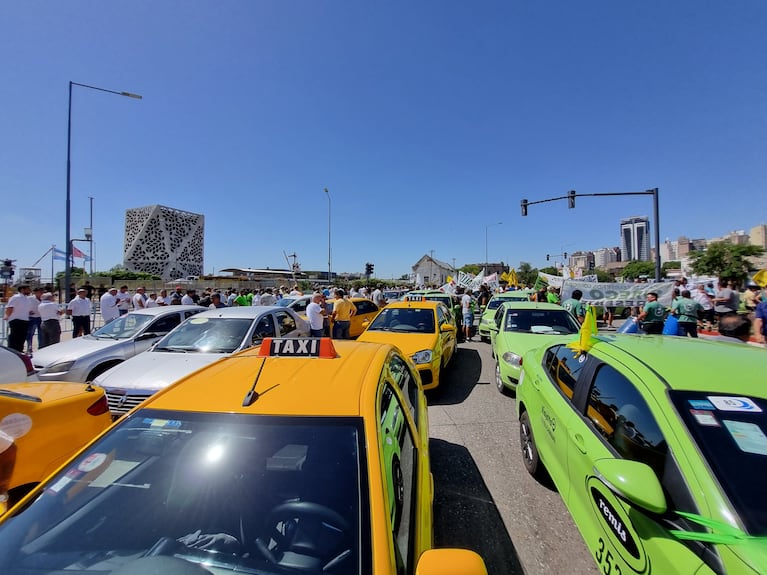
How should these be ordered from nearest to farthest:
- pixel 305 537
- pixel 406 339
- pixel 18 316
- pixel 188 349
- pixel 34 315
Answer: pixel 305 537, pixel 188 349, pixel 406 339, pixel 18 316, pixel 34 315

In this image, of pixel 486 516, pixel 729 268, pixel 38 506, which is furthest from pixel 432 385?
pixel 729 268

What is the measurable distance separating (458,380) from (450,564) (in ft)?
20.9

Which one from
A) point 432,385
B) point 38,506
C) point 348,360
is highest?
point 348,360

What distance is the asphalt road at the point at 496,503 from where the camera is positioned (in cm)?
255

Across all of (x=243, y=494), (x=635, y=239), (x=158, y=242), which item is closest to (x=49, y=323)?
(x=243, y=494)

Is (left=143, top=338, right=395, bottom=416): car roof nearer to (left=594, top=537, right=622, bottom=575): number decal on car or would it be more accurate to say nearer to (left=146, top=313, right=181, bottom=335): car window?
(left=594, top=537, right=622, bottom=575): number decal on car

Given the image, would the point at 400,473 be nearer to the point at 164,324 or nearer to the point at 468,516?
the point at 468,516

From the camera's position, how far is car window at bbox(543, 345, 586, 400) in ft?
9.76

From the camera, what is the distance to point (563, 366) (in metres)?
3.29

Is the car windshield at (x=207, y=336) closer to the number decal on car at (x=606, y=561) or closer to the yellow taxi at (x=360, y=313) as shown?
the number decal on car at (x=606, y=561)

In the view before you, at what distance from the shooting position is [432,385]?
598 centimetres

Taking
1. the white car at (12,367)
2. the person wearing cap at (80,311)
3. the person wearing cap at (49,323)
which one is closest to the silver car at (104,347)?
the white car at (12,367)

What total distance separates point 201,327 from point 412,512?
5.14 m

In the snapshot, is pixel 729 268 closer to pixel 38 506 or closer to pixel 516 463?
pixel 516 463
